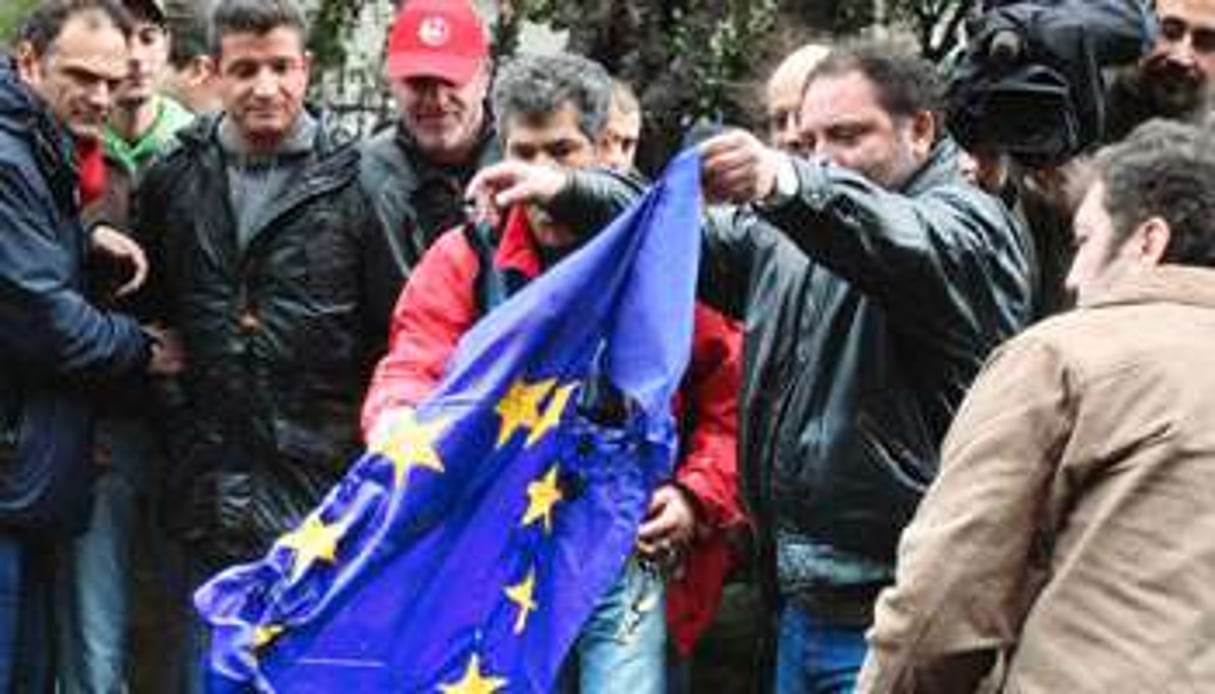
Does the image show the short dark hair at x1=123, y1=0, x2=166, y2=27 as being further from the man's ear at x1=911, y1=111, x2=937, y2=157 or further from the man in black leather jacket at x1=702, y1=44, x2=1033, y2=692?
the man's ear at x1=911, y1=111, x2=937, y2=157

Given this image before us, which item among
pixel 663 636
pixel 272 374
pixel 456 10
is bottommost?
pixel 663 636

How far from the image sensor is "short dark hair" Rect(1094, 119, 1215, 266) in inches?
145

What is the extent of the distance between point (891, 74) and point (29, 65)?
2.41 meters

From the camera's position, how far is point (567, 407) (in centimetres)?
505

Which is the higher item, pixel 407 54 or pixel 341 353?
pixel 407 54

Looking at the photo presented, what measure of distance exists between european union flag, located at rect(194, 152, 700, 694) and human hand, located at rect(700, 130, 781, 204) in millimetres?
550

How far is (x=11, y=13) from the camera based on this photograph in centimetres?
764

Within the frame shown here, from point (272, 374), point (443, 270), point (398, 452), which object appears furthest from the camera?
point (272, 374)

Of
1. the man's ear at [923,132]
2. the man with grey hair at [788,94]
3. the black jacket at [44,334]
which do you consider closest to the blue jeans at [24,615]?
the black jacket at [44,334]

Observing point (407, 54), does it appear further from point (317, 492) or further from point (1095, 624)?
point (1095, 624)

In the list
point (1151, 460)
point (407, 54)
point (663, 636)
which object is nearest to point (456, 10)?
point (407, 54)

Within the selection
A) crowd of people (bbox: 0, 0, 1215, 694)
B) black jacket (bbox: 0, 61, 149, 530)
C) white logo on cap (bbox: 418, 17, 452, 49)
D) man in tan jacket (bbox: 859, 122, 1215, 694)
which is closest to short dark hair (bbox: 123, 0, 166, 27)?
crowd of people (bbox: 0, 0, 1215, 694)

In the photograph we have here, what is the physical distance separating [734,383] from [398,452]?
950 mm

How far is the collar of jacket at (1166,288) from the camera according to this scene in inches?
142
